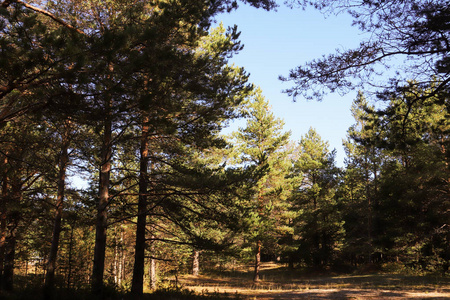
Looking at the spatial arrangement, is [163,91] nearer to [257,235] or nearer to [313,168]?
[257,235]

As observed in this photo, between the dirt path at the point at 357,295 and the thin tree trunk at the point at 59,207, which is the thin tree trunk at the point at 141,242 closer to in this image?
the thin tree trunk at the point at 59,207

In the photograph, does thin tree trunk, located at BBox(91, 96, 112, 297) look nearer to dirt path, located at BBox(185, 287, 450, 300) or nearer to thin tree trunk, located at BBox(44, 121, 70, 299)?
thin tree trunk, located at BBox(44, 121, 70, 299)

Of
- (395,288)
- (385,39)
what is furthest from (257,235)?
(385,39)

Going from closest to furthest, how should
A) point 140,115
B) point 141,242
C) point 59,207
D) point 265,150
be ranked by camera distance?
point 140,115 < point 59,207 < point 141,242 < point 265,150

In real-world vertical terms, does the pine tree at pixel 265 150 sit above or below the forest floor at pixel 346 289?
above

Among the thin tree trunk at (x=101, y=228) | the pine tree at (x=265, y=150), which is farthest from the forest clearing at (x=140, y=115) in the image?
the pine tree at (x=265, y=150)

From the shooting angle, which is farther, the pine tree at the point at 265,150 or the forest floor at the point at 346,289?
the pine tree at the point at 265,150

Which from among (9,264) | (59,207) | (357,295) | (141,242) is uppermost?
(59,207)

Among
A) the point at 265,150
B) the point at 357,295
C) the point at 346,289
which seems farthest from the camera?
the point at 265,150

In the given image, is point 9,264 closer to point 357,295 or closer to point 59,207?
point 59,207

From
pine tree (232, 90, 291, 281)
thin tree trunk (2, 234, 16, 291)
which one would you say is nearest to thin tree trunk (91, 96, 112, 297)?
thin tree trunk (2, 234, 16, 291)

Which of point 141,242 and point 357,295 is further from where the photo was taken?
point 357,295

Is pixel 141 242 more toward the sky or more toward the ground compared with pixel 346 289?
more toward the sky

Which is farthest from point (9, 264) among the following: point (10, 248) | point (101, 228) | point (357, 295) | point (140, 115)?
point (357, 295)
